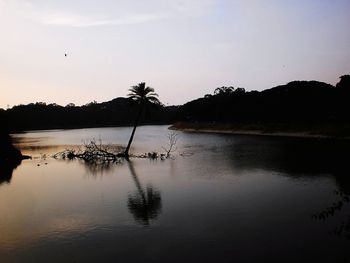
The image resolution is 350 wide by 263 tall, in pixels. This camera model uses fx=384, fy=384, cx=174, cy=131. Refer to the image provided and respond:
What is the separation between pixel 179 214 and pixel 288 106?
11137 centimetres

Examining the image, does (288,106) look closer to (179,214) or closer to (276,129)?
(276,129)

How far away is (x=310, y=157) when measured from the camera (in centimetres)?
5669

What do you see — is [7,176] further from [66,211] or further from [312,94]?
[312,94]

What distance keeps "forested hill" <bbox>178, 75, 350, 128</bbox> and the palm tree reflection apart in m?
71.3

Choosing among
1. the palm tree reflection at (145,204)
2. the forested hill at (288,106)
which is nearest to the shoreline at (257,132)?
the forested hill at (288,106)

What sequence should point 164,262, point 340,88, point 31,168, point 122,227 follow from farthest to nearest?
point 340,88 < point 31,168 < point 122,227 < point 164,262

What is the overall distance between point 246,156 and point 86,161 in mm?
25699

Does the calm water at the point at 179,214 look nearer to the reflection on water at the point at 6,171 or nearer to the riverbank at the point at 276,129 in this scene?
the reflection on water at the point at 6,171

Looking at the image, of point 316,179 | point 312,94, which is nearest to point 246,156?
point 316,179

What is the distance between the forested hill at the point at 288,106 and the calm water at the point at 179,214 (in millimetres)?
62732

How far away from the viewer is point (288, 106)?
130500 mm

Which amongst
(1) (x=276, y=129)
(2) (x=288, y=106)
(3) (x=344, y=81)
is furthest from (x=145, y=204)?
(2) (x=288, y=106)

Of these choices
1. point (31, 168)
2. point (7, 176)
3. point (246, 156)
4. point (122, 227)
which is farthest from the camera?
point (246, 156)

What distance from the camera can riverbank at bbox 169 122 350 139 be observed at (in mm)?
87694
